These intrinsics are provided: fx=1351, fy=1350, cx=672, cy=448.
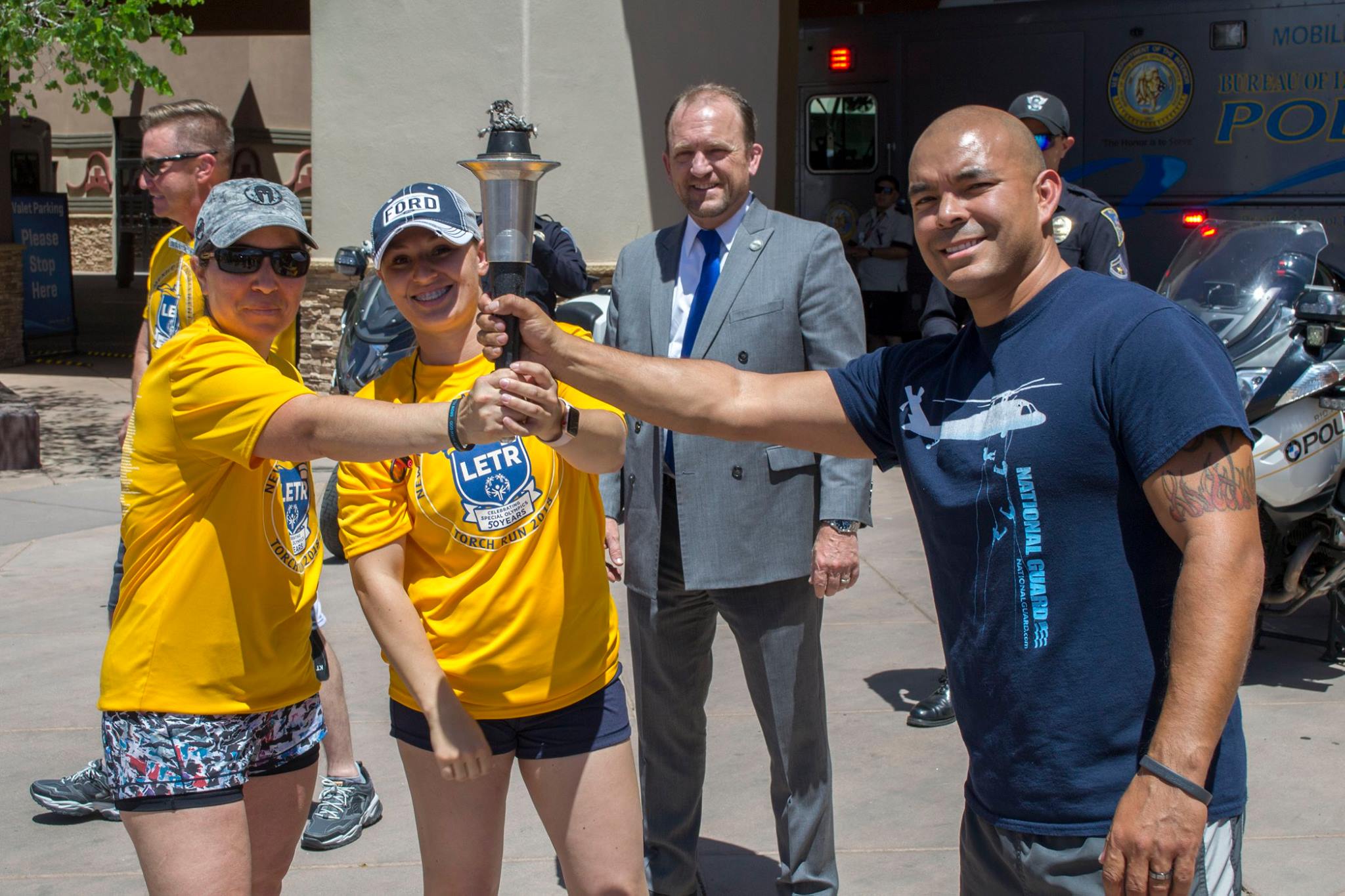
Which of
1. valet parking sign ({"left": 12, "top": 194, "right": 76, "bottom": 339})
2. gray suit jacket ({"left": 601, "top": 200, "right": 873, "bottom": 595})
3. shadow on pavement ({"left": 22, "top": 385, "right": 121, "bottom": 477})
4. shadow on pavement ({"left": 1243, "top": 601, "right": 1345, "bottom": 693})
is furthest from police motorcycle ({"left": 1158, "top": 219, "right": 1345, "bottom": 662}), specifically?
valet parking sign ({"left": 12, "top": 194, "right": 76, "bottom": 339})

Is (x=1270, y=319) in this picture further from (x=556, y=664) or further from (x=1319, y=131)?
(x=1319, y=131)

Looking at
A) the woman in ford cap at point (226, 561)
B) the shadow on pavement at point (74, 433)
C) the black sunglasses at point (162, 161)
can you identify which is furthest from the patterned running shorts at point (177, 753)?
the shadow on pavement at point (74, 433)

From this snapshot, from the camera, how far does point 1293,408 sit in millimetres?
5727

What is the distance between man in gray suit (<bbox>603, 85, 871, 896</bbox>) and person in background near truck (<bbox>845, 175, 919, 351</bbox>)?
9.66m

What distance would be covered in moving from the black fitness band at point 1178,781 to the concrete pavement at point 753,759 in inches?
84.2

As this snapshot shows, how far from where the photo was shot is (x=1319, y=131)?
1138 centimetres

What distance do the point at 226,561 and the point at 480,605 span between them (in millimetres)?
532

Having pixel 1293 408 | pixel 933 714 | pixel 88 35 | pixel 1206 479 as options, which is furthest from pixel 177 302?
pixel 88 35

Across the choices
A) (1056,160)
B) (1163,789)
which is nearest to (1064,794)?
(1163,789)

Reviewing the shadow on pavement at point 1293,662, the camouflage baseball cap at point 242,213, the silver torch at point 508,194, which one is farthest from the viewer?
the shadow on pavement at point 1293,662

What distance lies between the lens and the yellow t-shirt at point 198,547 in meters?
2.71

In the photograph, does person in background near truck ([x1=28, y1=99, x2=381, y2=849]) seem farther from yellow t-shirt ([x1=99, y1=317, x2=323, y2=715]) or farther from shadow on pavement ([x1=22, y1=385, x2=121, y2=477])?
shadow on pavement ([x1=22, y1=385, x2=121, y2=477])

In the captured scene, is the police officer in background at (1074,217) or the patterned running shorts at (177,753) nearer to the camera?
the patterned running shorts at (177,753)

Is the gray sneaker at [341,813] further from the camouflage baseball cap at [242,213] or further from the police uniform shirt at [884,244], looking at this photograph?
the police uniform shirt at [884,244]
